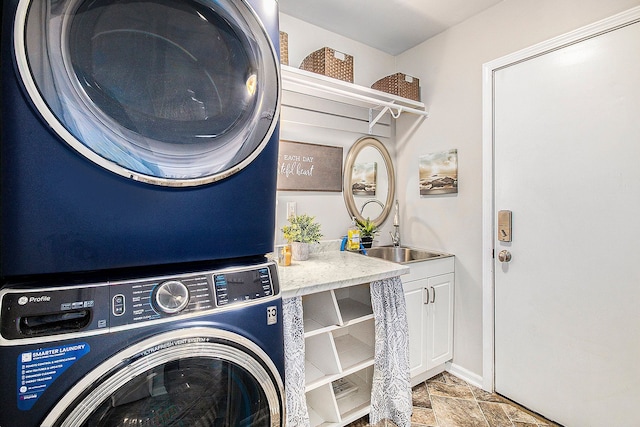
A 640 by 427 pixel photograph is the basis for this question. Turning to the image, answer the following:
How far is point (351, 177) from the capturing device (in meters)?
2.44

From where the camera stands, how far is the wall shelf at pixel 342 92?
1837 mm

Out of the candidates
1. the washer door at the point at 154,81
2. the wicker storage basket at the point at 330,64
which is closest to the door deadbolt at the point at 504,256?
the wicker storage basket at the point at 330,64

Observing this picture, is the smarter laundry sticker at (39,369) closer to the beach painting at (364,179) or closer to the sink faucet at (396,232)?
the beach painting at (364,179)

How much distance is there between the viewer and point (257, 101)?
0.87m

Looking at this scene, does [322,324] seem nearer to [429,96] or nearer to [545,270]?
[545,270]

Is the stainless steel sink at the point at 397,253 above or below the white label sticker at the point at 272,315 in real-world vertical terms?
below

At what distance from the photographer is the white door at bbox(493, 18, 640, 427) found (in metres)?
1.50

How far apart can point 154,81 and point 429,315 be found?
207cm

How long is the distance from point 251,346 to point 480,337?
1.87 m

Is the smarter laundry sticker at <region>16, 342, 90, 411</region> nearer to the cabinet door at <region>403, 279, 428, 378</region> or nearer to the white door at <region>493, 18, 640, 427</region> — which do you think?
the cabinet door at <region>403, 279, 428, 378</region>

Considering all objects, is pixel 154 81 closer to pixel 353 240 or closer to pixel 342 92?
pixel 342 92

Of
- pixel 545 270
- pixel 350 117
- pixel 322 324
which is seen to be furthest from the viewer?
pixel 350 117

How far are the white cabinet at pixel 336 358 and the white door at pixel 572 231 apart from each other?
0.94 meters

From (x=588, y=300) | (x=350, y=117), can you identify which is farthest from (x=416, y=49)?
(x=588, y=300)
